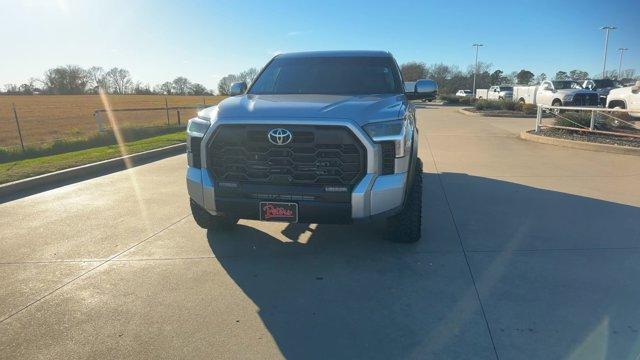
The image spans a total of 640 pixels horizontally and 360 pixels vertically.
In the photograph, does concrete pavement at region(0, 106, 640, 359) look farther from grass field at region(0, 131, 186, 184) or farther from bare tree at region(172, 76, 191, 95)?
bare tree at region(172, 76, 191, 95)

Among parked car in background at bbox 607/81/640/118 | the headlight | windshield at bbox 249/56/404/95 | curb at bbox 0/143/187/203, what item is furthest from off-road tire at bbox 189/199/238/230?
parked car in background at bbox 607/81/640/118

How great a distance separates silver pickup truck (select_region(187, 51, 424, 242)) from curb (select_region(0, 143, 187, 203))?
4.59 metres

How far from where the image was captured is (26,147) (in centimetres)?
1215

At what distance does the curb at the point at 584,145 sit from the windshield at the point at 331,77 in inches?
289

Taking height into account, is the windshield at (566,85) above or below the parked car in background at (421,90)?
below

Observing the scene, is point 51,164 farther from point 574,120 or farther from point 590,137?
point 574,120

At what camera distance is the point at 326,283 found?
12.1 ft

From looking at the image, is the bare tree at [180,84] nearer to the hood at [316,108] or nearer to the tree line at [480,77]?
the tree line at [480,77]

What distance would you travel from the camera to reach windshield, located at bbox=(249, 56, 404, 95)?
16.4ft

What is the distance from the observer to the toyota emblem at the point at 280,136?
3.68 m

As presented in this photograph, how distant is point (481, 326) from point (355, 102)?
2.09 meters

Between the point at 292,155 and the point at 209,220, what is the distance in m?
1.50

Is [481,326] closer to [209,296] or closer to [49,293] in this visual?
[209,296]

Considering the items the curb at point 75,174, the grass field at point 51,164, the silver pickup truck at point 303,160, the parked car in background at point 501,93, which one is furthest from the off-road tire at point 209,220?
the parked car in background at point 501,93
